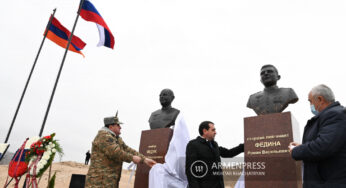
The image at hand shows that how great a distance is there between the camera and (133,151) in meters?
4.69

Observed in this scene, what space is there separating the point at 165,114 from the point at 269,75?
2552 millimetres

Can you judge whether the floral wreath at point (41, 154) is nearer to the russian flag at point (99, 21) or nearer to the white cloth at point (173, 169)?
the white cloth at point (173, 169)

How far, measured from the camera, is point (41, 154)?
4246 mm

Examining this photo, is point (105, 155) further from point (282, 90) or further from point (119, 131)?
point (282, 90)

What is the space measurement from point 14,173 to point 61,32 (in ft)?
23.0

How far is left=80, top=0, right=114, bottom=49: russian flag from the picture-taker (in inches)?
352

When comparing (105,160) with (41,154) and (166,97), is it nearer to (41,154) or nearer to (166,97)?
(41,154)

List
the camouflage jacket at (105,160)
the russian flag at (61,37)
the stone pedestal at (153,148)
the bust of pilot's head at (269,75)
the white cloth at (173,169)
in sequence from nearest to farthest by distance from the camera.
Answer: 1. the camouflage jacket at (105,160)
2. the white cloth at (173,169)
3. the bust of pilot's head at (269,75)
4. the stone pedestal at (153,148)
5. the russian flag at (61,37)

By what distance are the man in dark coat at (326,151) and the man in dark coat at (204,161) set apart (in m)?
1.58

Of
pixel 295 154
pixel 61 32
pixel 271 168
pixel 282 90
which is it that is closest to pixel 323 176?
pixel 295 154

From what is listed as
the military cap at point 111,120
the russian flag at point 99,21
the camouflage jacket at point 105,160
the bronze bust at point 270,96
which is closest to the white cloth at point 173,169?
the camouflage jacket at point 105,160

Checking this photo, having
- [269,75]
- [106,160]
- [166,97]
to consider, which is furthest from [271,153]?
[166,97]

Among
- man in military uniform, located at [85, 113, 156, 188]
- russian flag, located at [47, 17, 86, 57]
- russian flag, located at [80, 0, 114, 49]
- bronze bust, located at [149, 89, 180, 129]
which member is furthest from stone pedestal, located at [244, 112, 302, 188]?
russian flag, located at [47, 17, 86, 57]

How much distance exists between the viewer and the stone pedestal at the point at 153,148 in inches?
215
